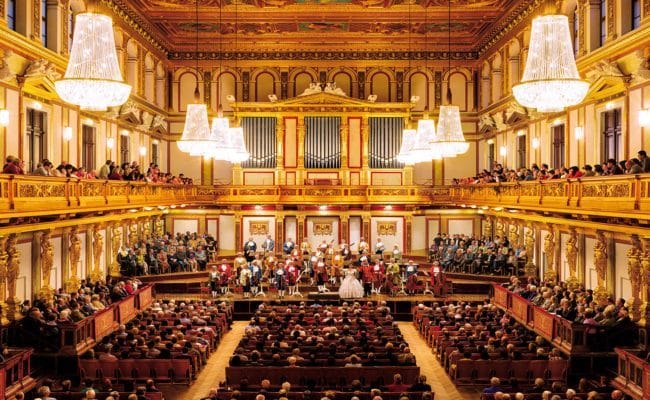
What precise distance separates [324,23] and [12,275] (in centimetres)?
2144

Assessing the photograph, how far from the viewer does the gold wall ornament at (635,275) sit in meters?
17.8

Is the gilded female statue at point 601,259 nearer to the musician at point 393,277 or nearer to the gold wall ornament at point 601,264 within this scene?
the gold wall ornament at point 601,264

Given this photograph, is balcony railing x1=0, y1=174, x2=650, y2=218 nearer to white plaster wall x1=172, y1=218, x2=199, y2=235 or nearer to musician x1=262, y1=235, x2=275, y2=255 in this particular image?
musician x1=262, y1=235, x2=275, y2=255

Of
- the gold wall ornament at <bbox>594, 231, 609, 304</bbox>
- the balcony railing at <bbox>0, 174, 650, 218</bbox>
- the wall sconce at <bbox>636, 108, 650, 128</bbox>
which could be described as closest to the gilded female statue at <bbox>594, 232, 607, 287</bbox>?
the gold wall ornament at <bbox>594, 231, 609, 304</bbox>

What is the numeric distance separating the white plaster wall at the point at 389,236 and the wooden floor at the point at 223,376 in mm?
14361

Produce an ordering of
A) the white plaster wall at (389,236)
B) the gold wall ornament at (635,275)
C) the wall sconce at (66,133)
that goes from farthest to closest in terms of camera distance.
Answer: the white plaster wall at (389,236) < the wall sconce at (66,133) < the gold wall ornament at (635,275)

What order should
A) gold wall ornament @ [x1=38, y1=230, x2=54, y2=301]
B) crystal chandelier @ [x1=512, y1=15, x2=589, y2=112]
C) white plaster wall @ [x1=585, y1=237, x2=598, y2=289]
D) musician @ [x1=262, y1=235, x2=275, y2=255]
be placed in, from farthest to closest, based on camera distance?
musician @ [x1=262, y1=235, x2=275, y2=255] → white plaster wall @ [x1=585, y1=237, x2=598, y2=289] → gold wall ornament @ [x1=38, y1=230, x2=54, y2=301] → crystal chandelier @ [x1=512, y1=15, x2=589, y2=112]

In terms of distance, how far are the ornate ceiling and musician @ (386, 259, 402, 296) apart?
1182 centimetres

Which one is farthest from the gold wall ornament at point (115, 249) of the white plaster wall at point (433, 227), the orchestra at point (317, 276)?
the white plaster wall at point (433, 227)

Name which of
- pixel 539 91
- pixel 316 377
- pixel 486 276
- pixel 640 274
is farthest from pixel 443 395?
pixel 486 276

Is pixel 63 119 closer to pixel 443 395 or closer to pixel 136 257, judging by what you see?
pixel 136 257

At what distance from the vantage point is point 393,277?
27.8 metres

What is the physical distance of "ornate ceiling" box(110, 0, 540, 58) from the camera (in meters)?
31.2

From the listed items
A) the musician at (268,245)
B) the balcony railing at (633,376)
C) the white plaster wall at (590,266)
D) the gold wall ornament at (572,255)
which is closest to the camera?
the balcony railing at (633,376)
